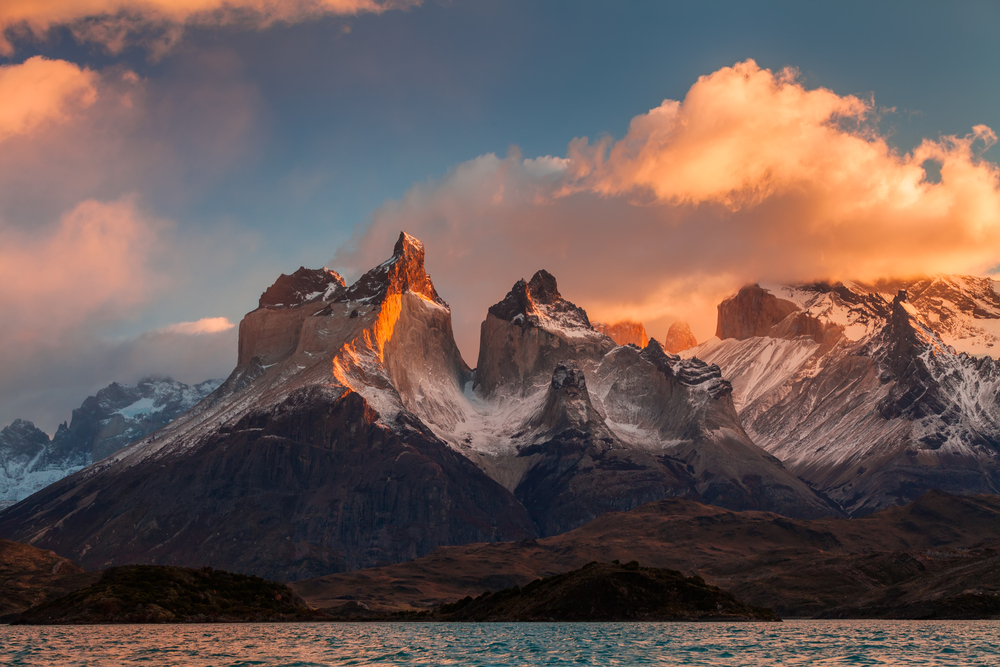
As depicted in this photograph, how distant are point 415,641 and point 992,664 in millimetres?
86476

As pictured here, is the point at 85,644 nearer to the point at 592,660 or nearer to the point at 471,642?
the point at 471,642

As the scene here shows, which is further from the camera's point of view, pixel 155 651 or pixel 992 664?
pixel 155 651

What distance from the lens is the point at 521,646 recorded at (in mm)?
156375

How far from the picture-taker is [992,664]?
121 meters

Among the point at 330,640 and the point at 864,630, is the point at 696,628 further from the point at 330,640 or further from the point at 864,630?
the point at 330,640

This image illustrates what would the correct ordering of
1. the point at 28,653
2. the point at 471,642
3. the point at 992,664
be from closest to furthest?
the point at 992,664 < the point at 28,653 < the point at 471,642

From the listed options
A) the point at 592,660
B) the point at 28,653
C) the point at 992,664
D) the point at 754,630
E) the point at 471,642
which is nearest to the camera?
the point at 992,664

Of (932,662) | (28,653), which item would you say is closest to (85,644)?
(28,653)

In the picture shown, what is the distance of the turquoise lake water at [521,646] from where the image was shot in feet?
432

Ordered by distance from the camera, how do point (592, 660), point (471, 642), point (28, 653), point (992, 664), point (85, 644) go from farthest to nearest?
point (471, 642) → point (85, 644) → point (28, 653) → point (592, 660) → point (992, 664)

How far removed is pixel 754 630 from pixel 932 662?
235 feet

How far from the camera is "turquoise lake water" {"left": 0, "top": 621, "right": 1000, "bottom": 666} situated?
432ft

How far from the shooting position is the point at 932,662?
408 ft

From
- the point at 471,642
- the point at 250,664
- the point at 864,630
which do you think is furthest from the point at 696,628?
Result: the point at 250,664
